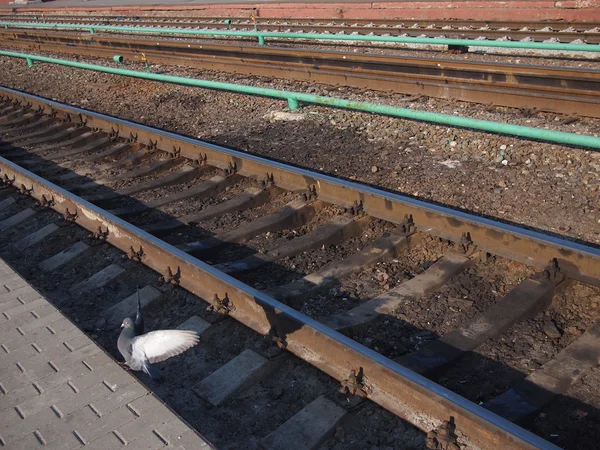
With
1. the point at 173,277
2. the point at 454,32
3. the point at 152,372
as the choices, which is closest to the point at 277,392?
the point at 152,372

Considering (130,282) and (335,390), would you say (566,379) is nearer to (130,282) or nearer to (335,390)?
(335,390)

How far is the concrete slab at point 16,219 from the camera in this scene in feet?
22.6

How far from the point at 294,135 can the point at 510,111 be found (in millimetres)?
2963

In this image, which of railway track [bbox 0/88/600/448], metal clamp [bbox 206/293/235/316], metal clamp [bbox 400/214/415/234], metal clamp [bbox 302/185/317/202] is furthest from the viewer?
metal clamp [bbox 302/185/317/202]

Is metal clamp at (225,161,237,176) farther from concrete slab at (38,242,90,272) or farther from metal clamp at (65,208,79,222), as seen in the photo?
concrete slab at (38,242,90,272)

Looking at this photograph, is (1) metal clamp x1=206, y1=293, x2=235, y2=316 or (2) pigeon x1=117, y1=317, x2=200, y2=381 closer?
(2) pigeon x1=117, y1=317, x2=200, y2=381

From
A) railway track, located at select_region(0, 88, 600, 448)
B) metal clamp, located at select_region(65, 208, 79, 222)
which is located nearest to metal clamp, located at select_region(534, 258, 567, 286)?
railway track, located at select_region(0, 88, 600, 448)

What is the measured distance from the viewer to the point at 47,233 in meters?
6.44

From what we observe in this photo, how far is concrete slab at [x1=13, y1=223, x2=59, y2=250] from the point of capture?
20.9 ft

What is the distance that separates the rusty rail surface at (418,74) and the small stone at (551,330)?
4.94 m

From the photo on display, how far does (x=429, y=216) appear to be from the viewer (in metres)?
5.12

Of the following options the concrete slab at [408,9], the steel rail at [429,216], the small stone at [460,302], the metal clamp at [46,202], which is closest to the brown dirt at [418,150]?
the steel rail at [429,216]

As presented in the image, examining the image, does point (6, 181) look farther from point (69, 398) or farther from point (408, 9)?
point (408, 9)

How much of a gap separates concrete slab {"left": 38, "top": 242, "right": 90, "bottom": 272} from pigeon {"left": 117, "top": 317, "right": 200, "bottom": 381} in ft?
7.92
